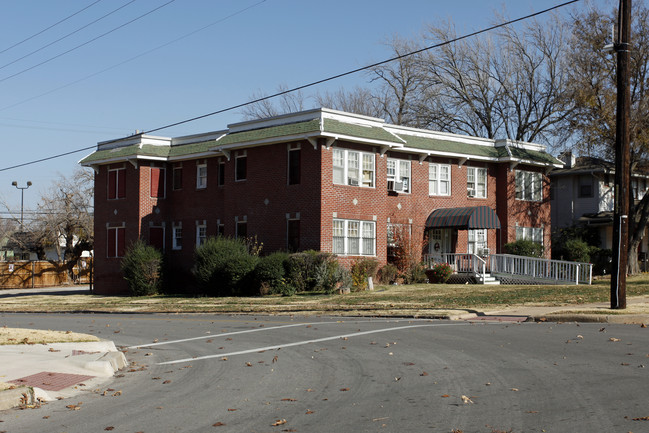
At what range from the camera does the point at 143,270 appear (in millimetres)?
38000

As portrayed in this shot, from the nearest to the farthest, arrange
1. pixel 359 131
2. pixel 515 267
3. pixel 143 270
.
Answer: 1. pixel 359 131
2. pixel 515 267
3. pixel 143 270

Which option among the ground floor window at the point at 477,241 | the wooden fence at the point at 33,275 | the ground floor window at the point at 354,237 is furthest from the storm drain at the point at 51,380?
the wooden fence at the point at 33,275

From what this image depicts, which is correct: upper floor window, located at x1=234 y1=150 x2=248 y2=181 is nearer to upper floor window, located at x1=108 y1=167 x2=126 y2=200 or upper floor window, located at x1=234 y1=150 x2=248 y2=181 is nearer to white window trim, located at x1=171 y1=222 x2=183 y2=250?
white window trim, located at x1=171 y1=222 x2=183 y2=250

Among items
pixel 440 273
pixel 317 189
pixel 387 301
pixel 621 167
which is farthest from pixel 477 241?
pixel 621 167

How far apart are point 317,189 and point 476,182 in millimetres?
11538

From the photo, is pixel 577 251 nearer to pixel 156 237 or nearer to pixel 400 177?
pixel 400 177

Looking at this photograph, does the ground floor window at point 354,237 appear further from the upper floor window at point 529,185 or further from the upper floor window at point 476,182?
the upper floor window at point 529,185

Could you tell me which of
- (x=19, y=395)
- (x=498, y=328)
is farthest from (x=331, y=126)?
(x=19, y=395)

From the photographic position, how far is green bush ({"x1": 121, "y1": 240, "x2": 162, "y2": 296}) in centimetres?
3803

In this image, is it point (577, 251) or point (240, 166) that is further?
point (577, 251)

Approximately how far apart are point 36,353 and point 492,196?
3155 centimetres

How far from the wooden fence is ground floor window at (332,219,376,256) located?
3335 cm

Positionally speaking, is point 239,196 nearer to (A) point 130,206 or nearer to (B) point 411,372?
(A) point 130,206

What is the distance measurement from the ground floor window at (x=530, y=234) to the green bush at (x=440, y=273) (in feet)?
21.9
